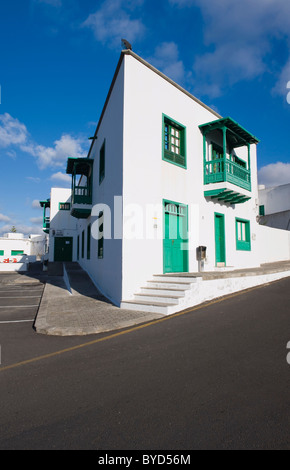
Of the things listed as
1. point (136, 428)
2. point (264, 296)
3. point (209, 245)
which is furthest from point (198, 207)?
point (136, 428)

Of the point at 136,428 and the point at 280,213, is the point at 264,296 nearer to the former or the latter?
the point at 136,428

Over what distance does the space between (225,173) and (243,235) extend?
4129 millimetres

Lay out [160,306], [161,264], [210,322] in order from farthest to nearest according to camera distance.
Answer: [161,264]
[160,306]
[210,322]

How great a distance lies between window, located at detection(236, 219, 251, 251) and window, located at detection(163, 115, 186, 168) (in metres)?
4.82

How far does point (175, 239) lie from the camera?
10570 millimetres

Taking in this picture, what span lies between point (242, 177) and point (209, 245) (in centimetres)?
382

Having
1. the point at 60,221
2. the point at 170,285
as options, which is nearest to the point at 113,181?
the point at 170,285

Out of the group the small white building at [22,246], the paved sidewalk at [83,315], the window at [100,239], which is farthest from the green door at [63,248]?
the small white building at [22,246]

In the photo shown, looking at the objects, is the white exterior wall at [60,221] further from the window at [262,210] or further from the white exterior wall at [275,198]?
the white exterior wall at [275,198]

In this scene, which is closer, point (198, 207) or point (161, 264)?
point (161, 264)

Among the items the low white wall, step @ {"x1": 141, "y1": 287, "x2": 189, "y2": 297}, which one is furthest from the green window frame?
step @ {"x1": 141, "y1": 287, "x2": 189, "y2": 297}

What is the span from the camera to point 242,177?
12.9 meters

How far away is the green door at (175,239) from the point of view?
10180 mm

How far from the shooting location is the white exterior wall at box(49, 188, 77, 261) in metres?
26.7
